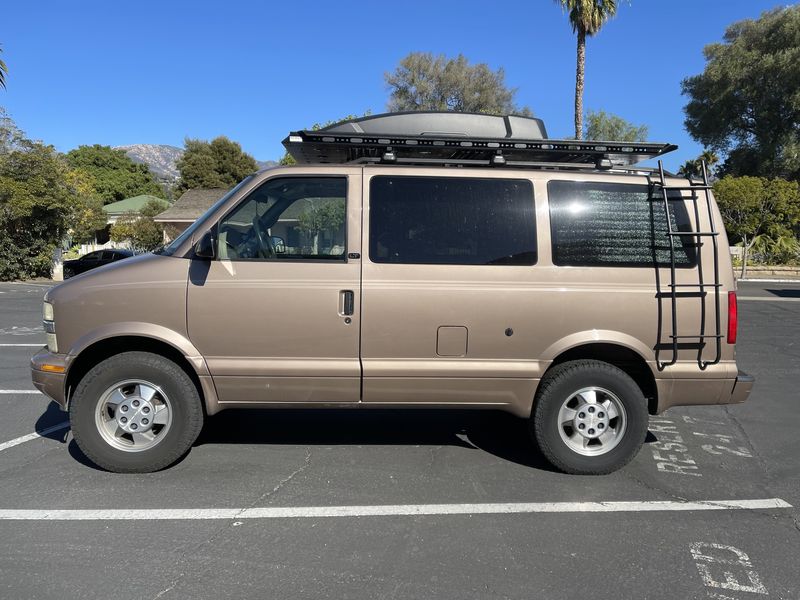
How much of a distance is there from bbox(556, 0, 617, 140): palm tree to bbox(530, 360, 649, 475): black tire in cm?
1912

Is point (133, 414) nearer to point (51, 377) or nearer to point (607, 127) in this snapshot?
point (51, 377)

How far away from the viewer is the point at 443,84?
1631 inches

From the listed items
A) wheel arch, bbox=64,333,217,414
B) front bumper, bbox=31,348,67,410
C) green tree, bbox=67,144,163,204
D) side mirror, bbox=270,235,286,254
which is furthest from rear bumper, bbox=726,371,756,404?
green tree, bbox=67,144,163,204

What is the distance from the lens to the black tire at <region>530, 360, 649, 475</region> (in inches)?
164

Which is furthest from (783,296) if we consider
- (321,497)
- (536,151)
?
(321,497)

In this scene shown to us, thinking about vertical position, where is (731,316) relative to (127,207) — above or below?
below

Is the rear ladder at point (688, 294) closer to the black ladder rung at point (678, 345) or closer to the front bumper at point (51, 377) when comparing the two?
the black ladder rung at point (678, 345)

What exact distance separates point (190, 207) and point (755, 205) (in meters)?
30.0

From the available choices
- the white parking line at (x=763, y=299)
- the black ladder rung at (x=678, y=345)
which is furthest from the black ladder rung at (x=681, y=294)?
the white parking line at (x=763, y=299)

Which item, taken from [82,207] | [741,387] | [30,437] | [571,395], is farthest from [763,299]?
[82,207]

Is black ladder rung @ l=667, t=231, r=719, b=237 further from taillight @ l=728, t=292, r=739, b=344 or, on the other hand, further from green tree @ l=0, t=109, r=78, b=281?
green tree @ l=0, t=109, r=78, b=281

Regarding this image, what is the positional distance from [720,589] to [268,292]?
10.2ft

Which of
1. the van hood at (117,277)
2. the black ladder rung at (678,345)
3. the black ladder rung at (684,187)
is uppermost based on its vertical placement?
the black ladder rung at (684,187)

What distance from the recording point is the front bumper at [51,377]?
409 cm
